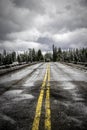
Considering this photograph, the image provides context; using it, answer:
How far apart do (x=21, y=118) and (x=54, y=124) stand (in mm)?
997

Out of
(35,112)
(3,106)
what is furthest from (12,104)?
(35,112)

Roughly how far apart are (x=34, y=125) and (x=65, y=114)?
122cm

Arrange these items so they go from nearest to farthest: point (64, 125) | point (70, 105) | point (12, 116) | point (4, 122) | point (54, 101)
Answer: point (64, 125) → point (4, 122) → point (12, 116) → point (70, 105) → point (54, 101)

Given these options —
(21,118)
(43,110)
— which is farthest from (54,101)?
(21,118)

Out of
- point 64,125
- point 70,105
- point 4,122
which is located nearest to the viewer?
point 64,125

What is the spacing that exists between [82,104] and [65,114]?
1.32 metres

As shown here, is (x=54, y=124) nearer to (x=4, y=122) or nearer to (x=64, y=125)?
(x=64, y=125)

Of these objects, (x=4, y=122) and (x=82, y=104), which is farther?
(x=82, y=104)

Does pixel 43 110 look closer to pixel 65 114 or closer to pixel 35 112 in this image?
pixel 35 112

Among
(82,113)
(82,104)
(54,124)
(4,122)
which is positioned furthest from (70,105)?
(4,122)

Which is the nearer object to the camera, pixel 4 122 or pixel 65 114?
pixel 4 122

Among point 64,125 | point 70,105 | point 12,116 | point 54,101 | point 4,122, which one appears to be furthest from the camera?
point 54,101

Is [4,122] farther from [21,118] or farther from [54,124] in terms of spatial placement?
[54,124]

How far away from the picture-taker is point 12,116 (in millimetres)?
5391
